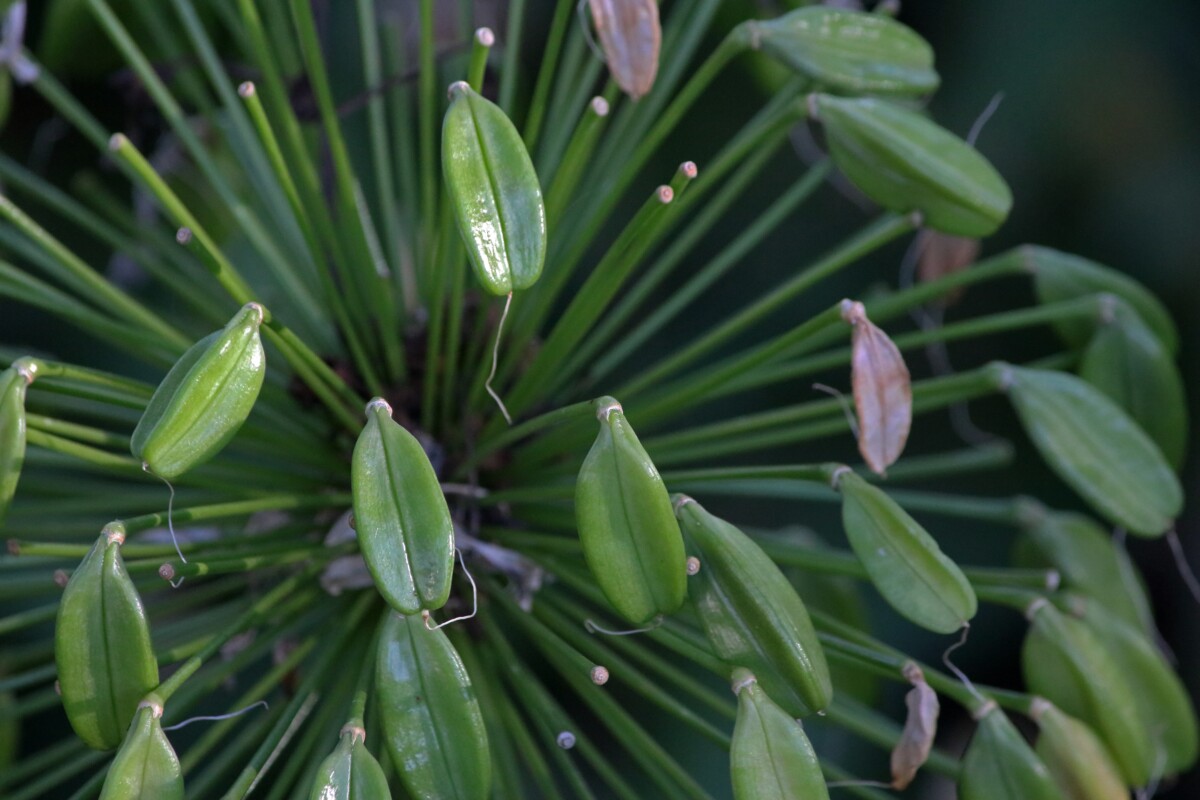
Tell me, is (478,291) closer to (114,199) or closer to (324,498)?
(324,498)

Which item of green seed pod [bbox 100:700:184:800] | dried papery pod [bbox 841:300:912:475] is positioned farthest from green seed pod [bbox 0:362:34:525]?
dried papery pod [bbox 841:300:912:475]

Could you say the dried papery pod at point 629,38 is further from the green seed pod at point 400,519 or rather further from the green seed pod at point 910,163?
the green seed pod at point 400,519

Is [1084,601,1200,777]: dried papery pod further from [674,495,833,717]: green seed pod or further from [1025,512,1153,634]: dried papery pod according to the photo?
[674,495,833,717]: green seed pod

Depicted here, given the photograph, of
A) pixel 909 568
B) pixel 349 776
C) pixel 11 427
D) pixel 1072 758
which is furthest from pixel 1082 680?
pixel 11 427

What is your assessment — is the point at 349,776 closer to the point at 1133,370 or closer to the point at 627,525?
the point at 627,525

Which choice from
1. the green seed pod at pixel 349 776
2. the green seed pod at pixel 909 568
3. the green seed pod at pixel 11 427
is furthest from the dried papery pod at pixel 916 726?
the green seed pod at pixel 11 427
